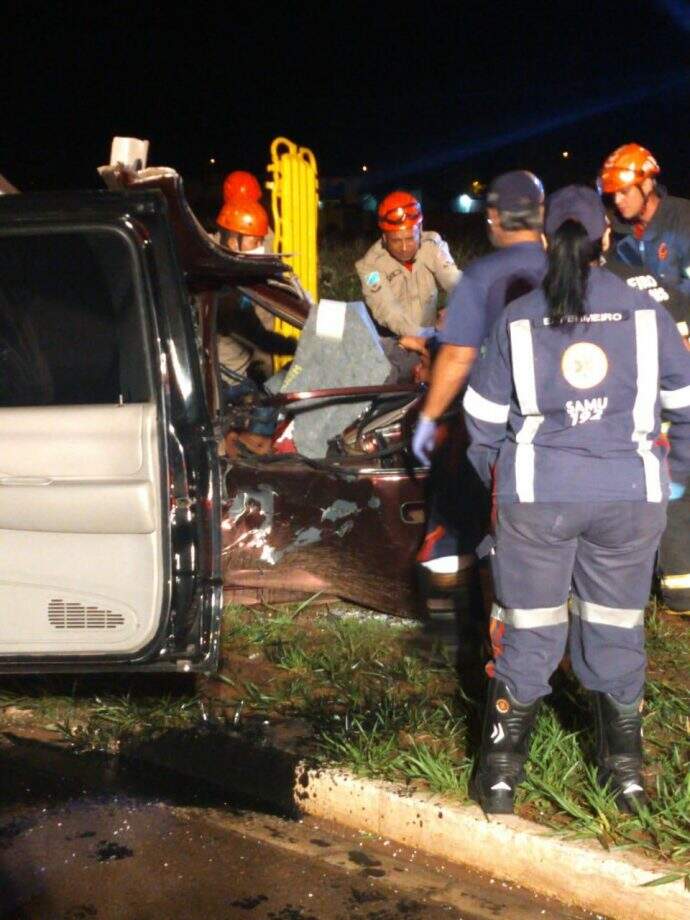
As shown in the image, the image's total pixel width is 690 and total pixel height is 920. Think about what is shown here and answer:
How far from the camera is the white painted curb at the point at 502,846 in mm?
3348

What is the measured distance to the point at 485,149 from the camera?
31.8 m

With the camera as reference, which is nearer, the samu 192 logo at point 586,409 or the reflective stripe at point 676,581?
the samu 192 logo at point 586,409

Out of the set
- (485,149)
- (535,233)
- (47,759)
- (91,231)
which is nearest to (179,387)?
(91,231)

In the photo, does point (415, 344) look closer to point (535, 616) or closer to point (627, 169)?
point (627, 169)

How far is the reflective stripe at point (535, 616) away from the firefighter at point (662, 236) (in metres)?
1.87

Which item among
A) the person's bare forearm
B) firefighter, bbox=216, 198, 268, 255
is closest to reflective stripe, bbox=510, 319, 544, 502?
the person's bare forearm

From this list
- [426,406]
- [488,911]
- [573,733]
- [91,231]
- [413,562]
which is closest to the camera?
[488,911]

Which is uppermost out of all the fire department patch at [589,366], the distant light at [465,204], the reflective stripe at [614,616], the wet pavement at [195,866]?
the distant light at [465,204]

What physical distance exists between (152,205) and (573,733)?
2.24m

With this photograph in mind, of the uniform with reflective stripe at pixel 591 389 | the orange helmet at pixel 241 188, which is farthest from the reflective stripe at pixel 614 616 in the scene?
the orange helmet at pixel 241 188

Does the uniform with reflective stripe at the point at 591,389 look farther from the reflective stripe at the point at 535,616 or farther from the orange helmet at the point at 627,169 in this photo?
the orange helmet at the point at 627,169

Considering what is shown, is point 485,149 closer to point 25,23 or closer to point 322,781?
point 25,23

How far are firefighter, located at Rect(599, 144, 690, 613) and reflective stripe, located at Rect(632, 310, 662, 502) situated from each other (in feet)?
6.11

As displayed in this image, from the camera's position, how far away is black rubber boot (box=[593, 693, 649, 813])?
145 inches
